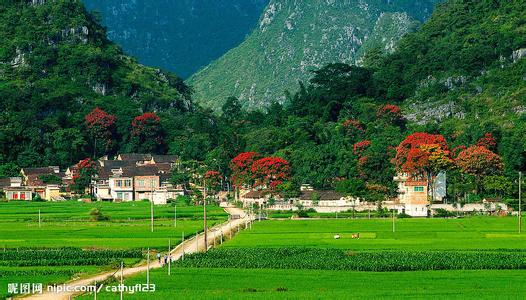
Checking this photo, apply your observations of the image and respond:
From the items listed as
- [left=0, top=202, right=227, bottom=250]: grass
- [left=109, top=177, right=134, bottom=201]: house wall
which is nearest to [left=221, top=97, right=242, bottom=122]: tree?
[left=109, top=177, right=134, bottom=201]: house wall

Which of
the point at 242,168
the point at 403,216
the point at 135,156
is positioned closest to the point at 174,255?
the point at 403,216

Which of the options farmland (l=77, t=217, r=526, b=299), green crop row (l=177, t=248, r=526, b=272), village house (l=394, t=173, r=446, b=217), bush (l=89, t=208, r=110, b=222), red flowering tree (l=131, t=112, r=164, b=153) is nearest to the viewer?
farmland (l=77, t=217, r=526, b=299)

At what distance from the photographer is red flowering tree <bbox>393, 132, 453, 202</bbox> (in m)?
115

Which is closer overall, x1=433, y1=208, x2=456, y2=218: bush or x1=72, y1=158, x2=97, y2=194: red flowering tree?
x1=433, y1=208, x2=456, y2=218: bush

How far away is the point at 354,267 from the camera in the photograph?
5881 cm

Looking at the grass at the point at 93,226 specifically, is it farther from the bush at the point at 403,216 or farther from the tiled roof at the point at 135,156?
the tiled roof at the point at 135,156

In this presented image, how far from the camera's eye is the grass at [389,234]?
236 feet

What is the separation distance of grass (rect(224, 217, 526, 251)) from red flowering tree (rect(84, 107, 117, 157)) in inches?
2292

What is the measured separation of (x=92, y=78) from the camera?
166 m

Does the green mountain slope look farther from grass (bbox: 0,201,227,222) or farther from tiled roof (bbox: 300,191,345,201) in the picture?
grass (bbox: 0,201,227,222)

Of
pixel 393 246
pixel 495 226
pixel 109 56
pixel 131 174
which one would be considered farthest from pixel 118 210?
pixel 109 56

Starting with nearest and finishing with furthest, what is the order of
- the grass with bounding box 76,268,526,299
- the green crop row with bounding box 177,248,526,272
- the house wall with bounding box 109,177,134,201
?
the grass with bounding box 76,268,526,299
the green crop row with bounding box 177,248,526,272
the house wall with bounding box 109,177,134,201

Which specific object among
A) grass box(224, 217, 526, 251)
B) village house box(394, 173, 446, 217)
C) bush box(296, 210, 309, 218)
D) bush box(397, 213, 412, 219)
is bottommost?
grass box(224, 217, 526, 251)

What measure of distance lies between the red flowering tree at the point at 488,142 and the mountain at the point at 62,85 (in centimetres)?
5464
